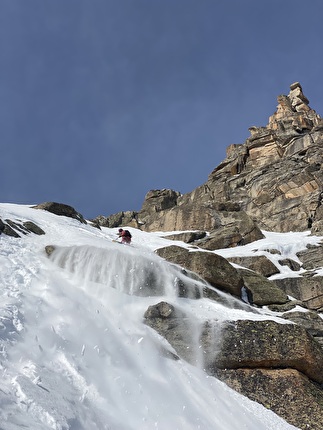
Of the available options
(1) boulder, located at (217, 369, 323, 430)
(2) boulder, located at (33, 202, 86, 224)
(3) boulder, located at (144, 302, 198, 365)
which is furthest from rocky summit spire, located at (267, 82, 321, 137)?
(1) boulder, located at (217, 369, 323, 430)

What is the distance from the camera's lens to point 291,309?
23188mm

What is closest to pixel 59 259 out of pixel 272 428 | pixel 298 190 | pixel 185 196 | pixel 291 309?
pixel 272 428

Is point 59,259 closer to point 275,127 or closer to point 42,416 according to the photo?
point 42,416

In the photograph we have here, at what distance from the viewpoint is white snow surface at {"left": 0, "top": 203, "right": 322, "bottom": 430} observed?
311 inches

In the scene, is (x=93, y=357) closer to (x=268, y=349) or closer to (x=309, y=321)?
(x=268, y=349)

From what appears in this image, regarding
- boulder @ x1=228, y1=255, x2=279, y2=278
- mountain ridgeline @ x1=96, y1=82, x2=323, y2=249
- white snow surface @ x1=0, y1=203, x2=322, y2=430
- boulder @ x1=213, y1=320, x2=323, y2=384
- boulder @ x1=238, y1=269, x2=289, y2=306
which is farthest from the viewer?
mountain ridgeline @ x1=96, y1=82, x2=323, y2=249

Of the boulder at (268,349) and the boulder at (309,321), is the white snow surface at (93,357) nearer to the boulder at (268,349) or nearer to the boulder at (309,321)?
the boulder at (268,349)

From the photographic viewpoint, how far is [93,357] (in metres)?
10.5

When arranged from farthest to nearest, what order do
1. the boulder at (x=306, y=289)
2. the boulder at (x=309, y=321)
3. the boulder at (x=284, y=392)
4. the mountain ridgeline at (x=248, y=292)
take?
the boulder at (x=306, y=289) → the boulder at (x=309, y=321) → the mountain ridgeline at (x=248, y=292) → the boulder at (x=284, y=392)

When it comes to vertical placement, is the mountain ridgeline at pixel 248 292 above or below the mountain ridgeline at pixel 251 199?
below

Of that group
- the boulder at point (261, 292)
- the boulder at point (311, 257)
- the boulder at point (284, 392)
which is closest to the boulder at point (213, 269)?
the boulder at point (261, 292)

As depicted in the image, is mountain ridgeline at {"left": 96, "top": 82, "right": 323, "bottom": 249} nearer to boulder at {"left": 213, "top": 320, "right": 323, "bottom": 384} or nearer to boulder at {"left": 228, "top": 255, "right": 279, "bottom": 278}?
boulder at {"left": 228, "top": 255, "right": 279, "bottom": 278}

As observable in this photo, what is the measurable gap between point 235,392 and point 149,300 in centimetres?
502

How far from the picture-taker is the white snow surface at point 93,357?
791 cm
